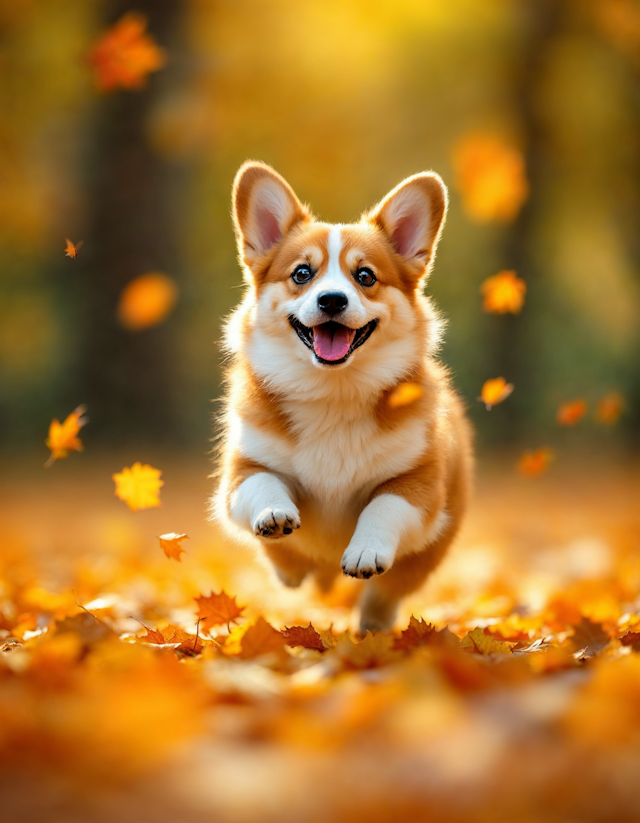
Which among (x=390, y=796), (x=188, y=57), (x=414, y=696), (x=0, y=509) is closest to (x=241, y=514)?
(x=414, y=696)

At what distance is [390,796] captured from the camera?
4.15ft

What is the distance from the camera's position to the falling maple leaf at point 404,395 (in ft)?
9.63

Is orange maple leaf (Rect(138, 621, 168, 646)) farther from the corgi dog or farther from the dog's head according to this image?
the dog's head

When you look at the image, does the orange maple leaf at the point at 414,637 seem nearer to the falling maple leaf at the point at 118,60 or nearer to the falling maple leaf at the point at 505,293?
the falling maple leaf at the point at 505,293

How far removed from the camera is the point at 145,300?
31.2ft

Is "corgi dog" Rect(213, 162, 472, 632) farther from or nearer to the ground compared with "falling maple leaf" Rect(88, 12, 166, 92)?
nearer to the ground

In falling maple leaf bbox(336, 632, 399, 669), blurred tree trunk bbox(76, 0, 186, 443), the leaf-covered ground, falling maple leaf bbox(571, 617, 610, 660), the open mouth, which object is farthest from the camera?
blurred tree trunk bbox(76, 0, 186, 443)

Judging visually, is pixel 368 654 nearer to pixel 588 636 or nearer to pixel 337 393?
pixel 588 636

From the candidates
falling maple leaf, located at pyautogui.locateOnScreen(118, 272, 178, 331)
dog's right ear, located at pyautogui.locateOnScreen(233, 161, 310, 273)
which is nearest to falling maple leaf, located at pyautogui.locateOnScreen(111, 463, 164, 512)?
dog's right ear, located at pyautogui.locateOnScreen(233, 161, 310, 273)

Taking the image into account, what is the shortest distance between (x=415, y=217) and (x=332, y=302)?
29.1 inches

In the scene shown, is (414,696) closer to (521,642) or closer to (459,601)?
(521,642)

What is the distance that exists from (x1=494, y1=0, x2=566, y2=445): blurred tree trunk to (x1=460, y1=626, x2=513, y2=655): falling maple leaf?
917 centimetres

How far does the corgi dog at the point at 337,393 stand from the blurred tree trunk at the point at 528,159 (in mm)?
8203

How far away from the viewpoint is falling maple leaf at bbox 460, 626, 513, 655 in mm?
2295
